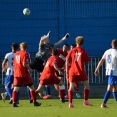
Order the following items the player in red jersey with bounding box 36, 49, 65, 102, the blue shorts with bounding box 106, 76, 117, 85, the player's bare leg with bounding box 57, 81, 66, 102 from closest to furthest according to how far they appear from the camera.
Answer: the blue shorts with bounding box 106, 76, 117, 85 < the player in red jersey with bounding box 36, 49, 65, 102 < the player's bare leg with bounding box 57, 81, 66, 102

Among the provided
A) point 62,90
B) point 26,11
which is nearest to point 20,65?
point 62,90

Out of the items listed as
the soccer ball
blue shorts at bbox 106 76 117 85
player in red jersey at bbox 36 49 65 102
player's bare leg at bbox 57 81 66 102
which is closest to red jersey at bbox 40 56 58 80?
player in red jersey at bbox 36 49 65 102

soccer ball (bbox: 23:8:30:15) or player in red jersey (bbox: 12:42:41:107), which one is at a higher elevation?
soccer ball (bbox: 23:8:30:15)

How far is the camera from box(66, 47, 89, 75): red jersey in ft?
61.7

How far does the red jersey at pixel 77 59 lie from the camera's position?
61.7 ft

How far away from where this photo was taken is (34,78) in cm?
2725

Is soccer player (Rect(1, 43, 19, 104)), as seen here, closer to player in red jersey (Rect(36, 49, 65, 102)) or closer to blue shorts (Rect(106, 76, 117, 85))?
player in red jersey (Rect(36, 49, 65, 102))

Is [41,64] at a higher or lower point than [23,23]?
lower

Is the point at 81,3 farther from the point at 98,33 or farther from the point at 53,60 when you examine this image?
the point at 53,60

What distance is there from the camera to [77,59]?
18859 mm

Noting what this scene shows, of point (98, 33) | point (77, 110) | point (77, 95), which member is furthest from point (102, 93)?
point (77, 110)

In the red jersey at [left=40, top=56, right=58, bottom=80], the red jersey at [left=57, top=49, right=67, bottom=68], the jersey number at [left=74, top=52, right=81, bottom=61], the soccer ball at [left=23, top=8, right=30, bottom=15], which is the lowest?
the red jersey at [left=40, top=56, right=58, bottom=80]

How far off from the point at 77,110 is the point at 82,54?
2.17m

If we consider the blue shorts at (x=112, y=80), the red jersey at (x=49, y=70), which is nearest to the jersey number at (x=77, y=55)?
the blue shorts at (x=112, y=80)
